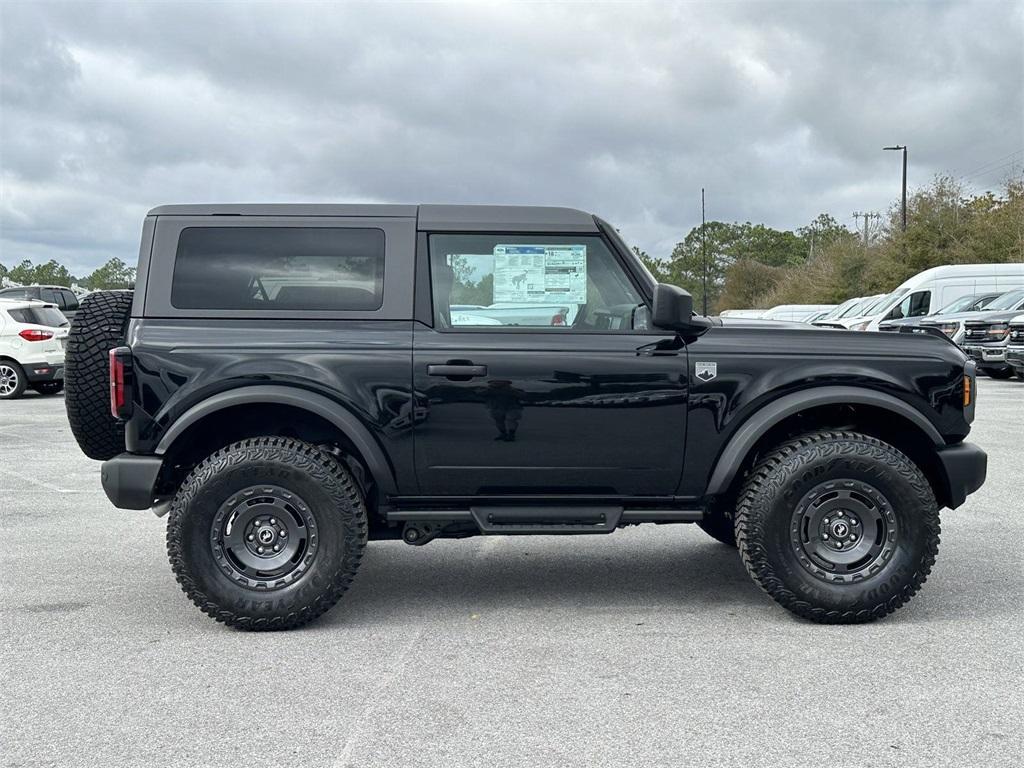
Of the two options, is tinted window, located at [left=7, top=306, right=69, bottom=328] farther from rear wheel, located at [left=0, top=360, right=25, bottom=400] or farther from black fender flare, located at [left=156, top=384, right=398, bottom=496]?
black fender flare, located at [left=156, top=384, right=398, bottom=496]

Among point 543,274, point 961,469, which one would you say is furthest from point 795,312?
point 543,274

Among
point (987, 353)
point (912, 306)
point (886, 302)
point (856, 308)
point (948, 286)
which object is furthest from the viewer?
point (856, 308)

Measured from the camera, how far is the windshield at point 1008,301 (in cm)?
1969

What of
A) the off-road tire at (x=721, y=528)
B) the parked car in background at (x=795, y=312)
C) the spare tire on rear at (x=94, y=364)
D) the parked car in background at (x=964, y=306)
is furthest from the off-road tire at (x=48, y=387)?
the parked car in background at (x=795, y=312)

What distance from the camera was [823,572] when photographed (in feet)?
15.6

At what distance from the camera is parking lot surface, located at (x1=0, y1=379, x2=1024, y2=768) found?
3383 mm

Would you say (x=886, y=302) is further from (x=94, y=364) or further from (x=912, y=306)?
(x=94, y=364)

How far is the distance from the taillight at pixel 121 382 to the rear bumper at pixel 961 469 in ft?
12.4

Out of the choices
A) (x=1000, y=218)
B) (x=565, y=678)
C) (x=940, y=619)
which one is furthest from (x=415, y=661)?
(x=1000, y=218)

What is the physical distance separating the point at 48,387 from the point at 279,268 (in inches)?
569

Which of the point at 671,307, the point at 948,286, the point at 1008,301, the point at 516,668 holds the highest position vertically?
the point at 948,286

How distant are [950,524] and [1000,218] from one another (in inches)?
1520

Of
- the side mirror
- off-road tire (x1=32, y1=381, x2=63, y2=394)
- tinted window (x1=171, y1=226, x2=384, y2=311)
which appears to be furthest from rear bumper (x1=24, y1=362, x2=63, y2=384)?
the side mirror

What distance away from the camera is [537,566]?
5906mm
